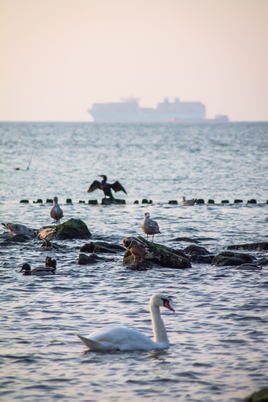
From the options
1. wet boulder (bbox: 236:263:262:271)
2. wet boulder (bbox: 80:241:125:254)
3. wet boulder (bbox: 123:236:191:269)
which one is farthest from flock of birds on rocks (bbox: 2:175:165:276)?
wet boulder (bbox: 236:263:262:271)

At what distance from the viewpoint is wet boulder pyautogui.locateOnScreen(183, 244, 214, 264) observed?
12211mm

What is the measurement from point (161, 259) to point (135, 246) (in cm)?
77

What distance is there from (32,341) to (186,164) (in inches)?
1619

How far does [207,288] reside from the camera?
32.2 feet

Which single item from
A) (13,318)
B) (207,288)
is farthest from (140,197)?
(13,318)

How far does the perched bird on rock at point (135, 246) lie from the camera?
11305 mm

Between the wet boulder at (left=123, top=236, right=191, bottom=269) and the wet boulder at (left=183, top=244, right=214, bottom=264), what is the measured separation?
0.47m

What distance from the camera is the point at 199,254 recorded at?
1280cm

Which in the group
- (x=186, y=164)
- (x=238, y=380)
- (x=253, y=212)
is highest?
(x=186, y=164)

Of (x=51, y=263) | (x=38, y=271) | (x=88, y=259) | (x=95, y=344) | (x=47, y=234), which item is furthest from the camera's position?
(x=47, y=234)

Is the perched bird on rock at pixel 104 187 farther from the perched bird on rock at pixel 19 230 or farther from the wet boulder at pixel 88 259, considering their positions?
the wet boulder at pixel 88 259

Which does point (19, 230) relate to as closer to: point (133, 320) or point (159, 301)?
point (133, 320)

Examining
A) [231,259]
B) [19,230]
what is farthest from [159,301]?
[19,230]

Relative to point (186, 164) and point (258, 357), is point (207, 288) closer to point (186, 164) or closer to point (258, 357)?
point (258, 357)
